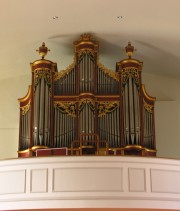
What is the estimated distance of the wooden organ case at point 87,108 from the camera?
11.8m

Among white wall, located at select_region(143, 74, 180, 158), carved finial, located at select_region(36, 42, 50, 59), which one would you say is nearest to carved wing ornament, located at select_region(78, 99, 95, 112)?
carved finial, located at select_region(36, 42, 50, 59)

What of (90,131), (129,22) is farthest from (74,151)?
(129,22)

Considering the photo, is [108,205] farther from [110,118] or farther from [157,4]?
[157,4]

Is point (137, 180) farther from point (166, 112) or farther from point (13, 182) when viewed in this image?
point (166, 112)

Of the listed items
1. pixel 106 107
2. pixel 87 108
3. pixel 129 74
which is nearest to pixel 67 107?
pixel 87 108

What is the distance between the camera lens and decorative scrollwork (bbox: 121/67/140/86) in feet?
40.8

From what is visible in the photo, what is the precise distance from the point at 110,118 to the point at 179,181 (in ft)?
8.71

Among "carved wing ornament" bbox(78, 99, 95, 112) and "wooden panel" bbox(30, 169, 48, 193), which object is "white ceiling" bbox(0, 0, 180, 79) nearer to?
"carved wing ornament" bbox(78, 99, 95, 112)

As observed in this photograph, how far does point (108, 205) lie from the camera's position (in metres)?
9.47

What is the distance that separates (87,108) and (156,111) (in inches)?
97.2

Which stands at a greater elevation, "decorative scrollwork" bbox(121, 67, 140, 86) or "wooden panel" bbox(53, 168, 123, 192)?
"decorative scrollwork" bbox(121, 67, 140, 86)

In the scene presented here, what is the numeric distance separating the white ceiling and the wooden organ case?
36cm

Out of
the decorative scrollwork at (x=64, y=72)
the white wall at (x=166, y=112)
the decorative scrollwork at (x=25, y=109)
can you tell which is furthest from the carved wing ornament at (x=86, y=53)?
the white wall at (x=166, y=112)

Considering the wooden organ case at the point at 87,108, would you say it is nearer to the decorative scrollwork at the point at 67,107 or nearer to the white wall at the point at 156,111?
the decorative scrollwork at the point at 67,107
